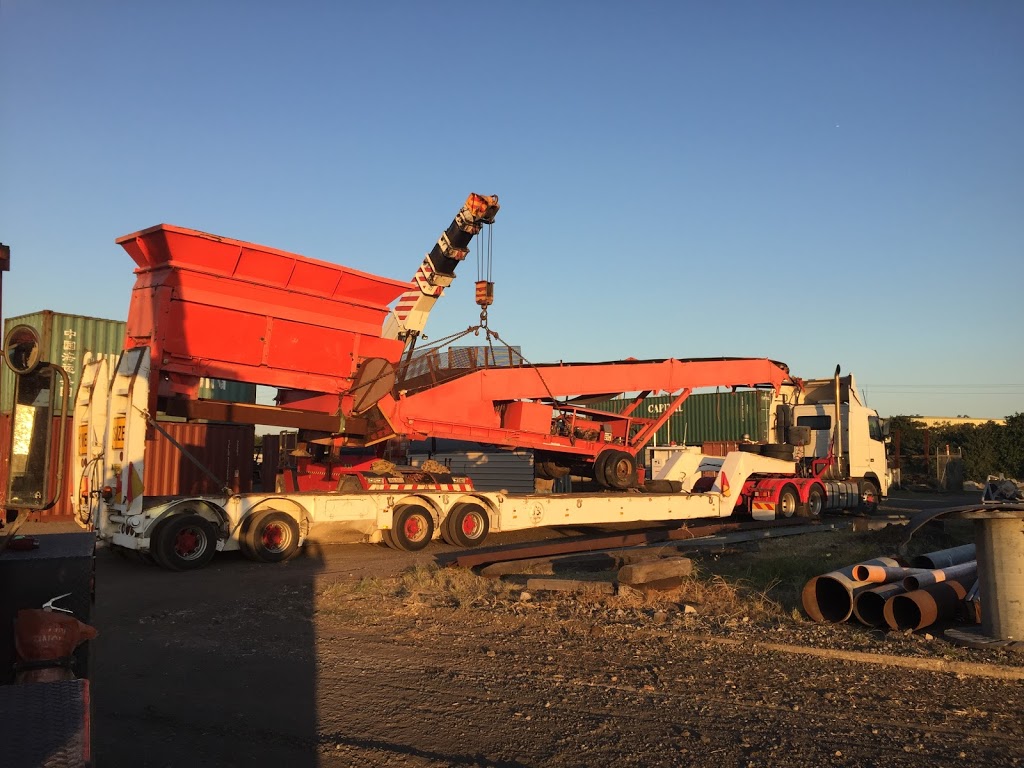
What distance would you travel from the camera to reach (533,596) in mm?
9273

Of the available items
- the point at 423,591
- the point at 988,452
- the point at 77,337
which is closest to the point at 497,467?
the point at 423,591

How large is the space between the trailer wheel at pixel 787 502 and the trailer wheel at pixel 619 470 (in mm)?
3421

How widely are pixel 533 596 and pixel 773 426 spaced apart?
12364 millimetres

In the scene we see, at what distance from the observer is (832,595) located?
7949mm

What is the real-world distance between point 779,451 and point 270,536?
37.3 feet

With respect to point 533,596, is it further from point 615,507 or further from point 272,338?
point 615,507

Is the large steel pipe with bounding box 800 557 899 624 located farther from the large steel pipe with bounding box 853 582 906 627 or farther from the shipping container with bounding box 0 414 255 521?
the shipping container with bounding box 0 414 255 521

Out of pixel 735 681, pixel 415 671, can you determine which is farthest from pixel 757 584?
pixel 415 671

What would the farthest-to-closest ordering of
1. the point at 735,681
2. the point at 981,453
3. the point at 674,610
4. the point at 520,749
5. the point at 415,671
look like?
the point at 981,453 < the point at 674,610 < the point at 415,671 < the point at 735,681 < the point at 520,749

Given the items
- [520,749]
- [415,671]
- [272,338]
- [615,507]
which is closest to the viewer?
[520,749]

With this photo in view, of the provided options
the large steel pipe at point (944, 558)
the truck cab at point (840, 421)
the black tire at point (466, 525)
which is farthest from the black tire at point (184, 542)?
the truck cab at point (840, 421)

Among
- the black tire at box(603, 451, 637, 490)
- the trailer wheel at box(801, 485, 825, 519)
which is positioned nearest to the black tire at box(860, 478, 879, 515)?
the trailer wheel at box(801, 485, 825, 519)

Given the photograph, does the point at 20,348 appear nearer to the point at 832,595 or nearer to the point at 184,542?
the point at 832,595

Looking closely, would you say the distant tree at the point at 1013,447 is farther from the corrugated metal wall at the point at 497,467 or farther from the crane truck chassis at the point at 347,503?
the corrugated metal wall at the point at 497,467
